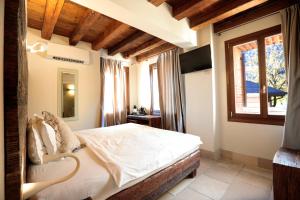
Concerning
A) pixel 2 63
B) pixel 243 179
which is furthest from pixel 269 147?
pixel 2 63

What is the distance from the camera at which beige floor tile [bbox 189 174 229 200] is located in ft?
6.04

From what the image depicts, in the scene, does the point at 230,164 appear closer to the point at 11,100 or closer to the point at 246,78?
Answer: the point at 246,78

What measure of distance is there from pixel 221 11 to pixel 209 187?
270 cm

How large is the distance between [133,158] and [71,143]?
733 millimetres

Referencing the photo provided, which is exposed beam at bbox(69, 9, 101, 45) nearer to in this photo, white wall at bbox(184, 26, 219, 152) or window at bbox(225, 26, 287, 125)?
white wall at bbox(184, 26, 219, 152)

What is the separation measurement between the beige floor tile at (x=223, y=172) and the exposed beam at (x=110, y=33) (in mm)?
2976

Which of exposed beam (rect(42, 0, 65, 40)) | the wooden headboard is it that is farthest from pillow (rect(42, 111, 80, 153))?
exposed beam (rect(42, 0, 65, 40))

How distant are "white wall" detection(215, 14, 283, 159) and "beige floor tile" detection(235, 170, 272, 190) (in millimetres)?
466

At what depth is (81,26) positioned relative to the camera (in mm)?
2793

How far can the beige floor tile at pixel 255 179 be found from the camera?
2.02 m

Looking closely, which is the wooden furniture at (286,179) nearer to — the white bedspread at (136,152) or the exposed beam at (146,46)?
the white bedspread at (136,152)

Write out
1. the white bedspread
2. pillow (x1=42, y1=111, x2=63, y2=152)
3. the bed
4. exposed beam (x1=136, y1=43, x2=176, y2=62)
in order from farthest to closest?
exposed beam (x1=136, y1=43, x2=176, y2=62), pillow (x1=42, y1=111, x2=63, y2=152), the white bedspread, the bed

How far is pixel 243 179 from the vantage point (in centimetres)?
219

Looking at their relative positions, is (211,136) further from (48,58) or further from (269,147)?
(48,58)
